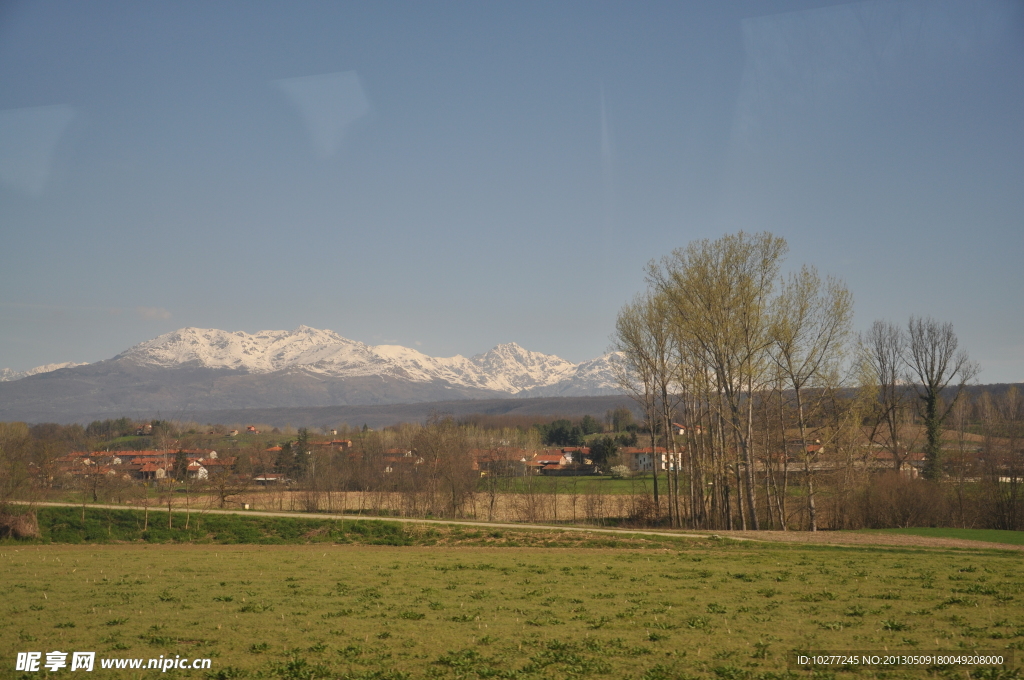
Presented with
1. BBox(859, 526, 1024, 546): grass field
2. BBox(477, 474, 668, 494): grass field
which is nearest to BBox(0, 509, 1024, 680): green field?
BBox(859, 526, 1024, 546): grass field

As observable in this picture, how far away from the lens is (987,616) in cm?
1365

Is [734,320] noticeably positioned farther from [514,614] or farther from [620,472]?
[620,472]

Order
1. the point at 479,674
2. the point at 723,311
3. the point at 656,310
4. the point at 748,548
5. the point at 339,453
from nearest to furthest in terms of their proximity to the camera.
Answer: the point at 479,674, the point at 748,548, the point at 723,311, the point at 656,310, the point at 339,453

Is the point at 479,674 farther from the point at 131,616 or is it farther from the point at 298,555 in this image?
the point at 298,555

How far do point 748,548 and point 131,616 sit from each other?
24.9 m

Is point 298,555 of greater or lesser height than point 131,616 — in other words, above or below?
below

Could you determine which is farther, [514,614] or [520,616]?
[514,614]

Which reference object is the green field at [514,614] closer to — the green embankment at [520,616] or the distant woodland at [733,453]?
the green embankment at [520,616]

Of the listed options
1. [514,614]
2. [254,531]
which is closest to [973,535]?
[514,614]

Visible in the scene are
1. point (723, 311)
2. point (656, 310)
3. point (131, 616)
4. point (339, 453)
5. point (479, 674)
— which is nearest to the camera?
point (479, 674)

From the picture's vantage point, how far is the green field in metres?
11.6

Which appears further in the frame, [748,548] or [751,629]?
[748,548]

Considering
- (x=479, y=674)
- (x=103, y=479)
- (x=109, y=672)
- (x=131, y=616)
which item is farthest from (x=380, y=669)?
(x=103, y=479)

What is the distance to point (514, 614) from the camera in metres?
15.2
